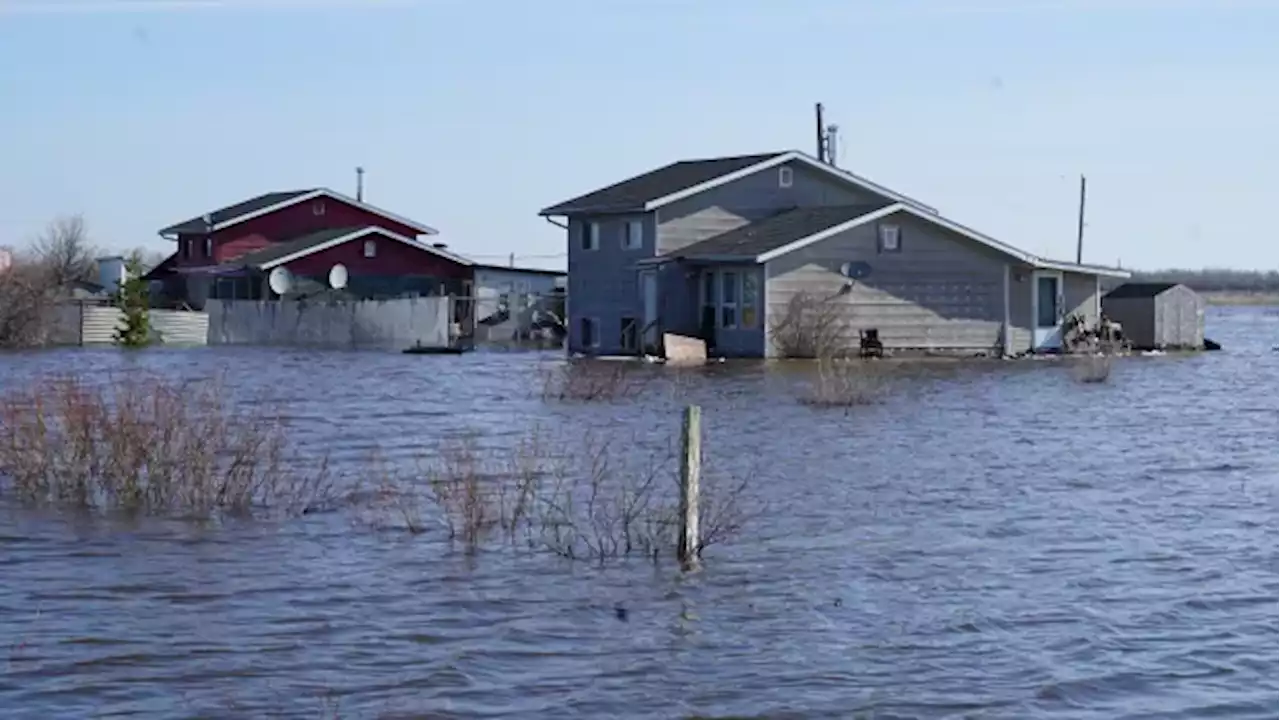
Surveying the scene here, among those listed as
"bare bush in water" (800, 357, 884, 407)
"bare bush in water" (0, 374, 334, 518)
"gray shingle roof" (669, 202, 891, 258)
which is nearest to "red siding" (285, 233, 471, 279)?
"gray shingle roof" (669, 202, 891, 258)

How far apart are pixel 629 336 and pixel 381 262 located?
1833 cm

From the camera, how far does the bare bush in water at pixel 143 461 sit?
57.6 ft

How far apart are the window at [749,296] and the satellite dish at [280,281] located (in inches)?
833

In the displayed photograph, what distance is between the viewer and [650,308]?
46.7 meters

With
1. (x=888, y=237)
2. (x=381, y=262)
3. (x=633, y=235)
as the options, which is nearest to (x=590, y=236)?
(x=633, y=235)

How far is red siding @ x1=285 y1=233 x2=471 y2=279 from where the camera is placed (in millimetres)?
62594

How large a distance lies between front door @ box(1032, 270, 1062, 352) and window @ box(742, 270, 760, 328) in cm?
750

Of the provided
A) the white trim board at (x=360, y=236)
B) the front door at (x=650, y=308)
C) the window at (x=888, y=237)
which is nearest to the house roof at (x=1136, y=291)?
the window at (x=888, y=237)

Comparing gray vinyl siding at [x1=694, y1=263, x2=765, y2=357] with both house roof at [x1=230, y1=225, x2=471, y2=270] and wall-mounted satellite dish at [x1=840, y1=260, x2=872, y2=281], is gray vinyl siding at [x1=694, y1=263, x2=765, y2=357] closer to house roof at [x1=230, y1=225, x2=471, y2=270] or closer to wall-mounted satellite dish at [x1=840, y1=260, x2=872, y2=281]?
wall-mounted satellite dish at [x1=840, y1=260, x2=872, y2=281]

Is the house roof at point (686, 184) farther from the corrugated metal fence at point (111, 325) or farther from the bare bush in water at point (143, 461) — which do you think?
the bare bush in water at point (143, 461)

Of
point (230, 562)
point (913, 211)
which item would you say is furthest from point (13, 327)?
point (230, 562)

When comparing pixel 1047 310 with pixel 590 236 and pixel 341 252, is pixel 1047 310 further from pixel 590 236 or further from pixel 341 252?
pixel 341 252

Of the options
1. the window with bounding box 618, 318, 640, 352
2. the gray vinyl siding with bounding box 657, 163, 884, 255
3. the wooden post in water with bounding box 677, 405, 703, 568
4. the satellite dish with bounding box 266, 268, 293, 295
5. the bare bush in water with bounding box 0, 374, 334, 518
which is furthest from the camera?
the satellite dish with bounding box 266, 268, 293, 295

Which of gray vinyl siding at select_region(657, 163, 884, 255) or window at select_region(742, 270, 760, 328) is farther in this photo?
gray vinyl siding at select_region(657, 163, 884, 255)
